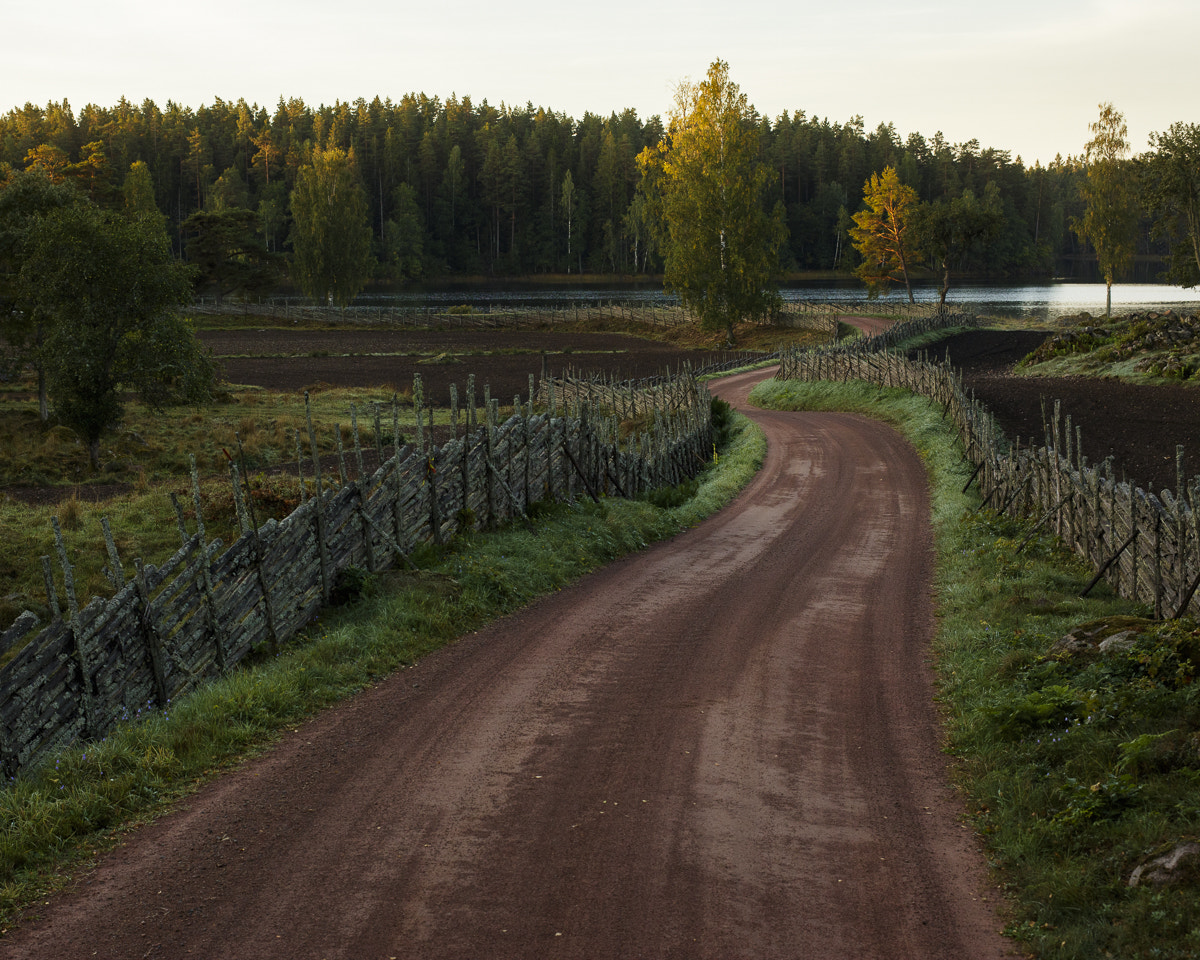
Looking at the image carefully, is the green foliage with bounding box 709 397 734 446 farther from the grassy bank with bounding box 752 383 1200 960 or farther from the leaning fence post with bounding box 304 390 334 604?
the leaning fence post with bounding box 304 390 334 604

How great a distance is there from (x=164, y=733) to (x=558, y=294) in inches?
4699

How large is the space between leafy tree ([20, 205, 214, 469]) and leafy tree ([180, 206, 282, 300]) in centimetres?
5516

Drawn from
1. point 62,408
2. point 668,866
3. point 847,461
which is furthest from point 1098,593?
point 62,408

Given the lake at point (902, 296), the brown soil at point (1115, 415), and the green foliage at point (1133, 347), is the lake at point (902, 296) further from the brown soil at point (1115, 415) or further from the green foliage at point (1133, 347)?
the brown soil at point (1115, 415)

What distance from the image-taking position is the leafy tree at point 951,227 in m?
79.0

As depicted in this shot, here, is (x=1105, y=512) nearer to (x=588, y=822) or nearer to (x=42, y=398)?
(x=588, y=822)

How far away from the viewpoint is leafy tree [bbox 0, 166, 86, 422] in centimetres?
3406

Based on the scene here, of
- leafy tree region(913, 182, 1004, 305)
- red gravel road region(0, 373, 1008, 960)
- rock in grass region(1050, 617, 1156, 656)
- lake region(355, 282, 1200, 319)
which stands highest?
leafy tree region(913, 182, 1004, 305)

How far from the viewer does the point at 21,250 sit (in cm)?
3416

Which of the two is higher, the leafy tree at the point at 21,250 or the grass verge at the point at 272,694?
the leafy tree at the point at 21,250

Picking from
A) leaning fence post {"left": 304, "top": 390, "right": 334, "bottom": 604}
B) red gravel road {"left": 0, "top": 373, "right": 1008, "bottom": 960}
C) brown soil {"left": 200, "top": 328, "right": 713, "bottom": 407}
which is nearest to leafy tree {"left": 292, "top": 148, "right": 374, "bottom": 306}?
brown soil {"left": 200, "top": 328, "right": 713, "bottom": 407}

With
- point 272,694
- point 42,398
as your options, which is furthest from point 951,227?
point 272,694

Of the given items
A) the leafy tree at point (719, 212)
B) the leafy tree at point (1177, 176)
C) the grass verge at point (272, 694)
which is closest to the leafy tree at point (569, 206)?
the leafy tree at point (719, 212)

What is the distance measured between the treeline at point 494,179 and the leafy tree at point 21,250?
92.8 meters
